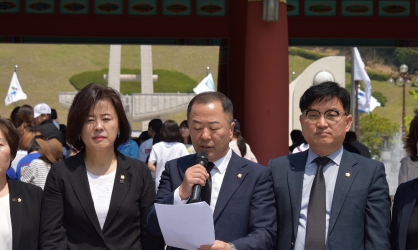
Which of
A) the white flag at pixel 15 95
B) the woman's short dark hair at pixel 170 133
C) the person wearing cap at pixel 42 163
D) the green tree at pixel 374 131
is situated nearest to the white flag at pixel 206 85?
the white flag at pixel 15 95

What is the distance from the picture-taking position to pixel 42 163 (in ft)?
19.2

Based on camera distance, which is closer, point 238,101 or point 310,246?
point 310,246

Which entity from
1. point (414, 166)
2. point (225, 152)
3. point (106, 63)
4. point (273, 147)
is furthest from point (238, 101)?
point (106, 63)

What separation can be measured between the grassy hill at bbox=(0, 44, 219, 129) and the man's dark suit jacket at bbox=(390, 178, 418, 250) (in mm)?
52767

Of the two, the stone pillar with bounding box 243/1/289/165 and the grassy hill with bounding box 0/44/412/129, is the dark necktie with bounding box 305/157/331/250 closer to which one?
the stone pillar with bounding box 243/1/289/165

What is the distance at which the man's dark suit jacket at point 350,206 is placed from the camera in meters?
3.27

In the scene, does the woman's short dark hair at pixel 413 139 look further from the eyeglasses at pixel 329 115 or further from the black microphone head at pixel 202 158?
the black microphone head at pixel 202 158

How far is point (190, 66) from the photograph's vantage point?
66.8 meters

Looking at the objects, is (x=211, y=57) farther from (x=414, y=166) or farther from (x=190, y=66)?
(x=414, y=166)

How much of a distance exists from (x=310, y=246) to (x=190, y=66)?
63814 mm

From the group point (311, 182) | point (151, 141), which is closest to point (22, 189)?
point (311, 182)

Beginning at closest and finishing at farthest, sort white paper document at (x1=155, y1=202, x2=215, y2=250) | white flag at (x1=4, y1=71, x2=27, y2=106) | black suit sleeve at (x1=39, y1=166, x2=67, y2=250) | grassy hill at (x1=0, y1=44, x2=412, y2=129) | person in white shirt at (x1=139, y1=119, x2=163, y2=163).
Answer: white paper document at (x1=155, y1=202, x2=215, y2=250), black suit sleeve at (x1=39, y1=166, x2=67, y2=250), person in white shirt at (x1=139, y1=119, x2=163, y2=163), white flag at (x1=4, y1=71, x2=27, y2=106), grassy hill at (x1=0, y1=44, x2=412, y2=129)

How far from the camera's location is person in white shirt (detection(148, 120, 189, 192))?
7980mm

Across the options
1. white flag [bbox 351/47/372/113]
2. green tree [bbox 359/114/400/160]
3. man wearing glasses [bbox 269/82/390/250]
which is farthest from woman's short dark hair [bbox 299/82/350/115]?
green tree [bbox 359/114/400/160]
